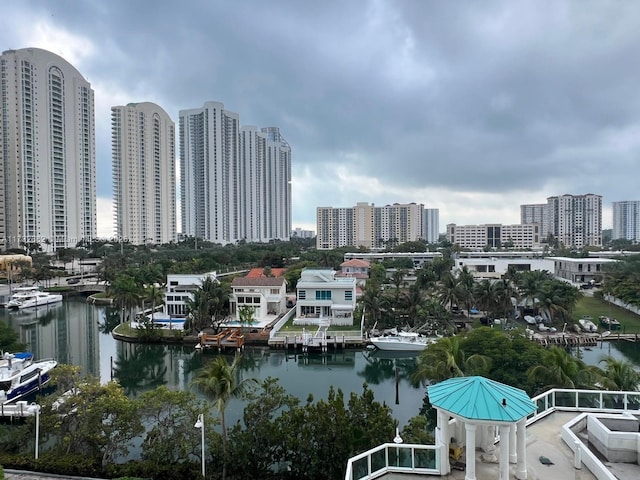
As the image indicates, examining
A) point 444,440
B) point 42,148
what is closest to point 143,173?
point 42,148

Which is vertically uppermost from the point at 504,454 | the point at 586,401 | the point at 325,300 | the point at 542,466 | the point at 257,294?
the point at 504,454

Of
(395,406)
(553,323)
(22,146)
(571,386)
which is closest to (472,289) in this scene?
(553,323)

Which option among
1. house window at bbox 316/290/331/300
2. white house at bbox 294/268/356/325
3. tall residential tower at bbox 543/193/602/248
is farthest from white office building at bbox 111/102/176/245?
tall residential tower at bbox 543/193/602/248

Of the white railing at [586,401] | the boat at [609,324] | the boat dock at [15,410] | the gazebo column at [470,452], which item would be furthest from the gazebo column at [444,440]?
the boat at [609,324]

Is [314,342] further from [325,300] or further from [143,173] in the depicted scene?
[143,173]

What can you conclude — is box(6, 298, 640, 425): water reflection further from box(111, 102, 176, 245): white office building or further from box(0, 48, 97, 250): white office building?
box(111, 102, 176, 245): white office building

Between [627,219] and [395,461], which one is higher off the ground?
[627,219]

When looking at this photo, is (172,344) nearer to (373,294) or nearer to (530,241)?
(373,294)
